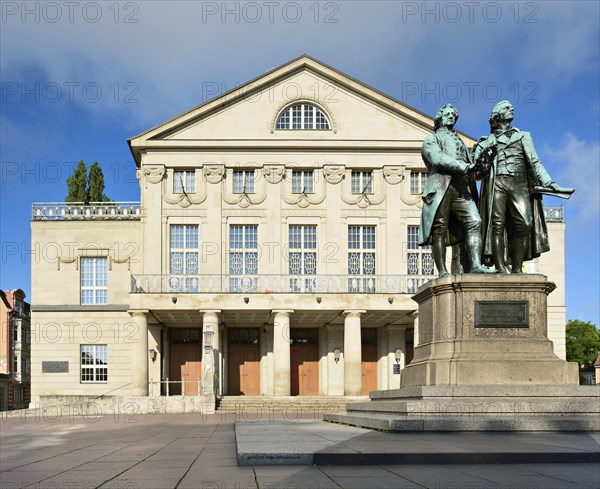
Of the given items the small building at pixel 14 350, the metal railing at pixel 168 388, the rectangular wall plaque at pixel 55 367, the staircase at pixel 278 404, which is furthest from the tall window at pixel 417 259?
the small building at pixel 14 350

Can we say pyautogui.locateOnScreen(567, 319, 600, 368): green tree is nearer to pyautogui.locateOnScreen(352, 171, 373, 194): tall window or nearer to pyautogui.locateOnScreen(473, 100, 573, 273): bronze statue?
pyautogui.locateOnScreen(352, 171, 373, 194): tall window

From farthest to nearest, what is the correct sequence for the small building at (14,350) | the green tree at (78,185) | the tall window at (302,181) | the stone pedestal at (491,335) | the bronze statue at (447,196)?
the small building at (14,350) → the green tree at (78,185) → the tall window at (302,181) → the bronze statue at (447,196) → the stone pedestal at (491,335)

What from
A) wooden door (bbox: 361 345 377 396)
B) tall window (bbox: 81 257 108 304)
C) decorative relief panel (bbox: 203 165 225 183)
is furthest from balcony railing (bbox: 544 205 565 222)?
tall window (bbox: 81 257 108 304)

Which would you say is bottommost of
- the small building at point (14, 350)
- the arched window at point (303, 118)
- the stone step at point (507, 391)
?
the small building at point (14, 350)

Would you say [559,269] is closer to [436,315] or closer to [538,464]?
[436,315]

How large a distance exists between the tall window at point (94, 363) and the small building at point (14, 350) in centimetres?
2958

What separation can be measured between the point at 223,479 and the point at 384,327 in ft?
117

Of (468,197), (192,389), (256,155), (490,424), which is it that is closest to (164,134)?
(256,155)

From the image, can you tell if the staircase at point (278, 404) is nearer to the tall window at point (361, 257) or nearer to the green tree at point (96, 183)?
the tall window at point (361, 257)

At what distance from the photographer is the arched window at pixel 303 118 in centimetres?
4159

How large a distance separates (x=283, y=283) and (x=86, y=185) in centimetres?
2382

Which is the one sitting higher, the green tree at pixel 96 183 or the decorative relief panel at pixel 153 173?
the green tree at pixel 96 183

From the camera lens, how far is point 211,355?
33312 millimetres

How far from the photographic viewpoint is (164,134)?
1598 inches
